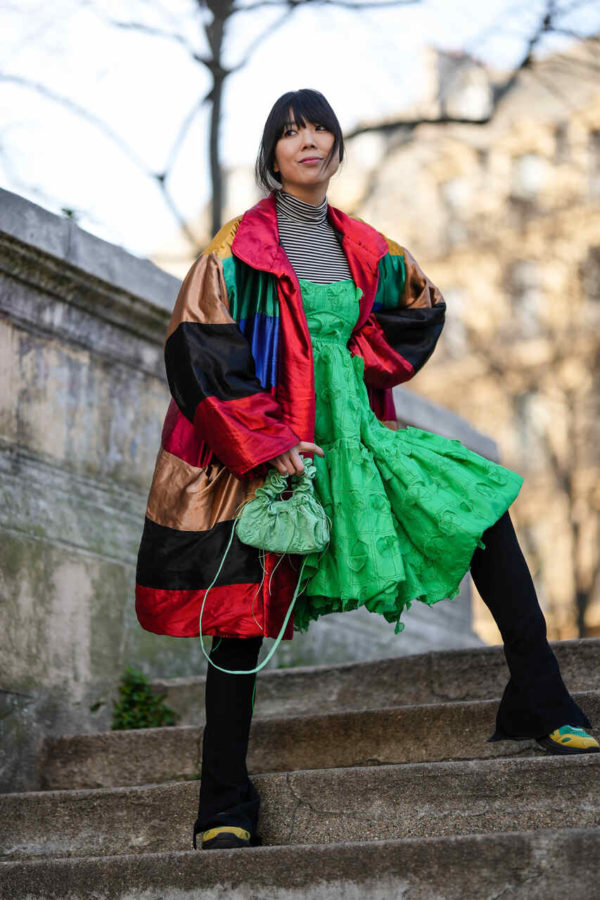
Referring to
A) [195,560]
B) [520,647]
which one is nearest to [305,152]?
[195,560]

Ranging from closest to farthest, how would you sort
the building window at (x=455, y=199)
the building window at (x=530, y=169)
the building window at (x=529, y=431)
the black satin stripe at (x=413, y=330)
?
the black satin stripe at (x=413, y=330) < the building window at (x=529, y=431) < the building window at (x=530, y=169) < the building window at (x=455, y=199)

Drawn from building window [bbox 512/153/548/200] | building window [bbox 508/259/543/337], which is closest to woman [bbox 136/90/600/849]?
building window [bbox 508/259/543/337]

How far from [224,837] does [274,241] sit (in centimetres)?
162

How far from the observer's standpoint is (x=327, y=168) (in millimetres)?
3365

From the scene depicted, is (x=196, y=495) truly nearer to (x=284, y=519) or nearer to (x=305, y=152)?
(x=284, y=519)

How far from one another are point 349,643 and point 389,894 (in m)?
3.25

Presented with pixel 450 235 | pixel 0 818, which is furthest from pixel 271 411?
pixel 450 235

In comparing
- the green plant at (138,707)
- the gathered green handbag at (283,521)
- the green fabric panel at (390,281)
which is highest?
the green fabric panel at (390,281)

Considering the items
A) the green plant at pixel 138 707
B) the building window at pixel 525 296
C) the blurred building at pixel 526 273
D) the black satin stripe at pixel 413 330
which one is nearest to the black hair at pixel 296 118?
the black satin stripe at pixel 413 330

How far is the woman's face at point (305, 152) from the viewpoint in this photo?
331 centimetres

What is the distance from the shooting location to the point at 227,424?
3006mm

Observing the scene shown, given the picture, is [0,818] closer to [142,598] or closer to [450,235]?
[142,598]

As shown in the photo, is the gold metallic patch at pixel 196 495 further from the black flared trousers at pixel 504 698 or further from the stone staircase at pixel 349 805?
the stone staircase at pixel 349 805

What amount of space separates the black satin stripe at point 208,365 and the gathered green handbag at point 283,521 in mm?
249
